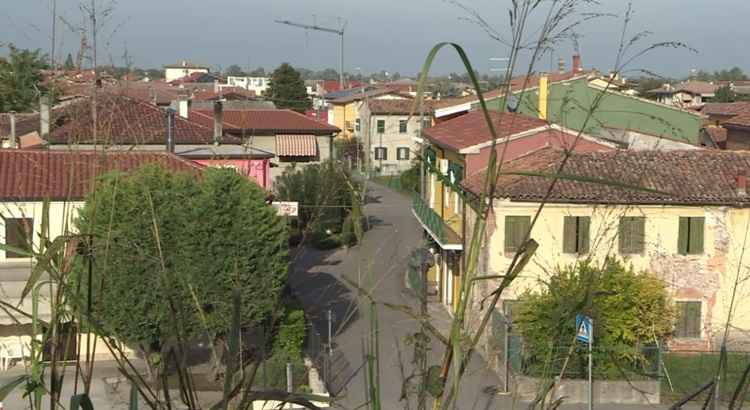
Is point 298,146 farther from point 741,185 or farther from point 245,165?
point 245,165

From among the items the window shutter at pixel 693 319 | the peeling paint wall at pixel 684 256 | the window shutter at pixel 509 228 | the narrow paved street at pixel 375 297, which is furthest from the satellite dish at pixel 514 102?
the window shutter at pixel 693 319

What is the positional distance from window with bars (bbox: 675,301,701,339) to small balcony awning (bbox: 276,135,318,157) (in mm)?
18362

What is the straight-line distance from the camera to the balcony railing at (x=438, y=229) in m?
18.3

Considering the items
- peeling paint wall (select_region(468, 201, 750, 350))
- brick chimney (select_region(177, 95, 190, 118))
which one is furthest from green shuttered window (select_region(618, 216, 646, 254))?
brick chimney (select_region(177, 95, 190, 118))

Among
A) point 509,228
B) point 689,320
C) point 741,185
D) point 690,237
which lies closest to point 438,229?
point 509,228

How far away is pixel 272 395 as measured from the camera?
1.43m

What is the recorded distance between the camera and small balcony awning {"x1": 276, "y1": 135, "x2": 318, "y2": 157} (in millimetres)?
33406

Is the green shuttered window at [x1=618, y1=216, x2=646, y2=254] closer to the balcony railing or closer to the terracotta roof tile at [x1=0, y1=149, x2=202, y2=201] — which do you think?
the terracotta roof tile at [x1=0, y1=149, x2=202, y2=201]

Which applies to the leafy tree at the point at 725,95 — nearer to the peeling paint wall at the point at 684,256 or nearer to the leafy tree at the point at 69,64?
the peeling paint wall at the point at 684,256

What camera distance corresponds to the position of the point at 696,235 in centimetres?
1716

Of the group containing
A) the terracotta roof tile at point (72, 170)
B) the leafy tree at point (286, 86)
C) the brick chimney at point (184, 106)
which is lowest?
the terracotta roof tile at point (72, 170)

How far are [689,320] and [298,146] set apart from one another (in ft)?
62.4

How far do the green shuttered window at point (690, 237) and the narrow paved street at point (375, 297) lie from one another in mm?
4614

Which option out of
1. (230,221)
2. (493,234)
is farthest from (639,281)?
(230,221)
